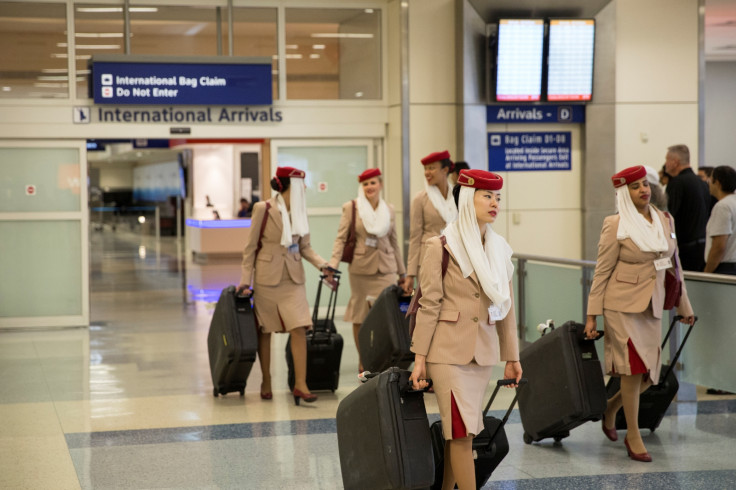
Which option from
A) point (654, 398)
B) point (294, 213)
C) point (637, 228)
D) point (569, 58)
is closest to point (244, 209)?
point (569, 58)

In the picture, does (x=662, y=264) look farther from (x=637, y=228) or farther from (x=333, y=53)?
(x=333, y=53)

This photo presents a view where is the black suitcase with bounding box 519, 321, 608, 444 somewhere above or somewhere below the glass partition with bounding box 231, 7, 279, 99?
below

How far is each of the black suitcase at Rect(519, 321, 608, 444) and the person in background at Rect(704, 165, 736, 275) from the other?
2691 mm

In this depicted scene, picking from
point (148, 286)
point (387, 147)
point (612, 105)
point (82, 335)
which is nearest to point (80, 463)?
point (82, 335)

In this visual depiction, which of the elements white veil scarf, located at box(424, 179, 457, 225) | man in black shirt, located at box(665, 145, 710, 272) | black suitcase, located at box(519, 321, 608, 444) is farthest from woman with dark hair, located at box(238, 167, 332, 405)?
man in black shirt, located at box(665, 145, 710, 272)

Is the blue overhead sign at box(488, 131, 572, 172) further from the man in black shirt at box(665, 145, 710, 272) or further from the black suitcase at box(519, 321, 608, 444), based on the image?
the black suitcase at box(519, 321, 608, 444)

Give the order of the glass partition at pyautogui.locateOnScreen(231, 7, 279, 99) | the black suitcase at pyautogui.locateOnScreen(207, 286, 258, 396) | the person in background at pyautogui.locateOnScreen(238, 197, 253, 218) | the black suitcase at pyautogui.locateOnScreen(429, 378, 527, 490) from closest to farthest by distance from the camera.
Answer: the black suitcase at pyautogui.locateOnScreen(429, 378, 527, 490), the black suitcase at pyautogui.locateOnScreen(207, 286, 258, 396), the glass partition at pyautogui.locateOnScreen(231, 7, 279, 99), the person in background at pyautogui.locateOnScreen(238, 197, 253, 218)

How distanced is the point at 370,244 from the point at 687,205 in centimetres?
281

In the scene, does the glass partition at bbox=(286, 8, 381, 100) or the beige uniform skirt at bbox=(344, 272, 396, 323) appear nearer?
the beige uniform skirt at bbox=(344, 272, 396, 323)

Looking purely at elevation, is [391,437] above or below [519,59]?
below

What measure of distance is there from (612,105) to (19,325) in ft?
25.5

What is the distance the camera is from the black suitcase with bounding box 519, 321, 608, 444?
566cm

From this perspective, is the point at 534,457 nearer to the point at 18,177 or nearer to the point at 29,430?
the point at 29,430

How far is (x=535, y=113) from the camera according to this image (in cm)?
1215
